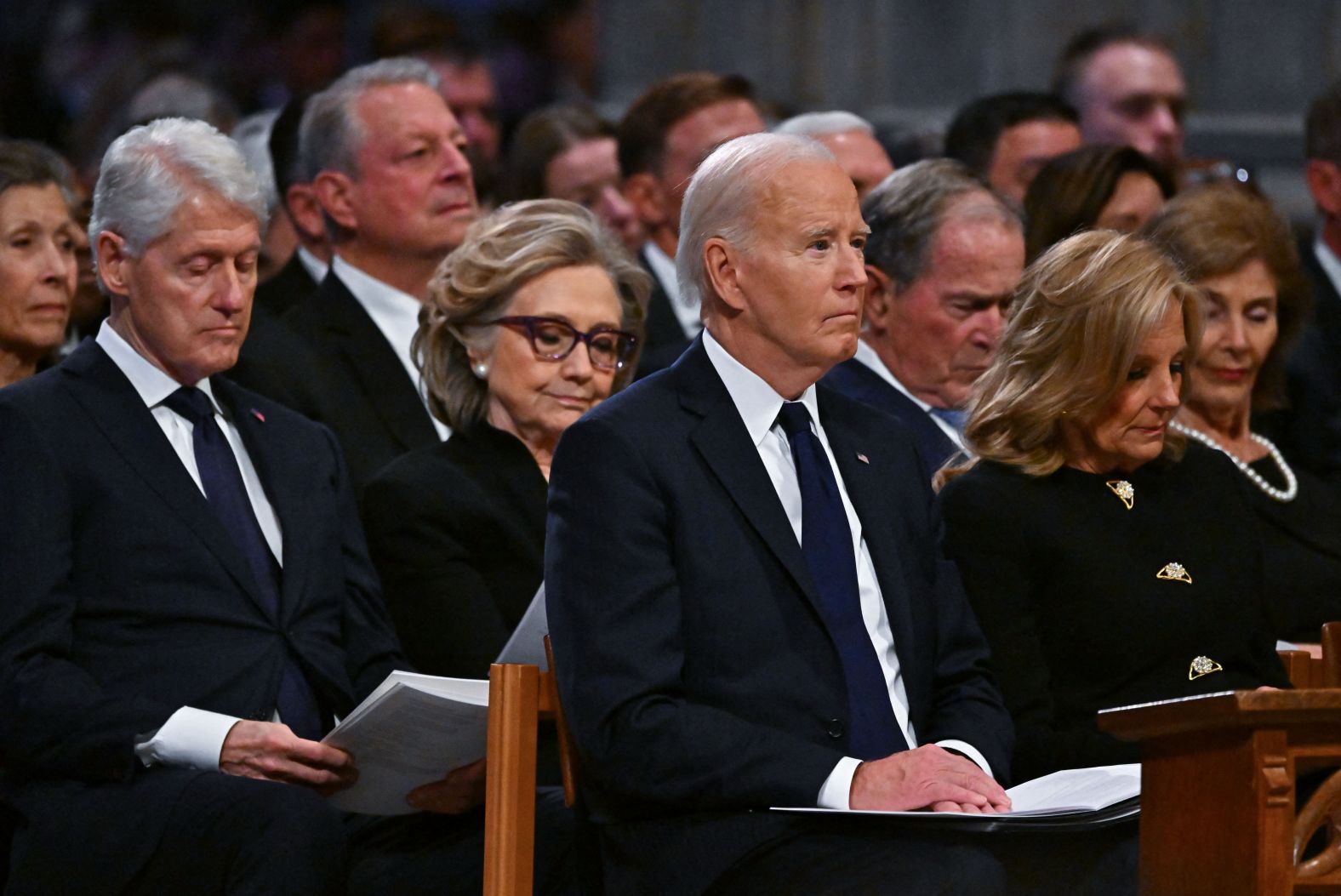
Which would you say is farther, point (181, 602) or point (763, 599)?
point (181, 602)

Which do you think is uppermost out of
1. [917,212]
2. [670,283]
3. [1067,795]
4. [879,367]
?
[917,212]

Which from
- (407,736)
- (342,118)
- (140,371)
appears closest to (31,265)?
(140,371)

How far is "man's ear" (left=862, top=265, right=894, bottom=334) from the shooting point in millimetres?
4656

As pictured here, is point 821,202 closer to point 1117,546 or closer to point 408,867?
point 1117,546

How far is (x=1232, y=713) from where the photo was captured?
103 inches

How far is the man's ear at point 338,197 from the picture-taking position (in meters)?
5.28

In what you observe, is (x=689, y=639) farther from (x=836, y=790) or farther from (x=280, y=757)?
(x=280, y=757)

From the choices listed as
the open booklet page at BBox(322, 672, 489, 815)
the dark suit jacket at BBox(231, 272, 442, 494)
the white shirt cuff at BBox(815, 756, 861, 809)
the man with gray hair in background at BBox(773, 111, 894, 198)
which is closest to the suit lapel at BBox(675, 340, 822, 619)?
the white shirt cuff at BBox(815, 756, 861, 809)

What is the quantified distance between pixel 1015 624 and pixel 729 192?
899mm

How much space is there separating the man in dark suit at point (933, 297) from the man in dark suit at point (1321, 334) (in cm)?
99

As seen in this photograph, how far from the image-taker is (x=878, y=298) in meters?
4.68

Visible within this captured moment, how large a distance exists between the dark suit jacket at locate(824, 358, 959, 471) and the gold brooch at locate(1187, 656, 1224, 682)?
38.9 inches

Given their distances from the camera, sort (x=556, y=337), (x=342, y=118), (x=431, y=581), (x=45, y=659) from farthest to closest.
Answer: (x=342, y=118) < (x=556, y=337) < (x=431, y=581) < (x=45, y=659)

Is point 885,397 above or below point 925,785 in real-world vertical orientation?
above
